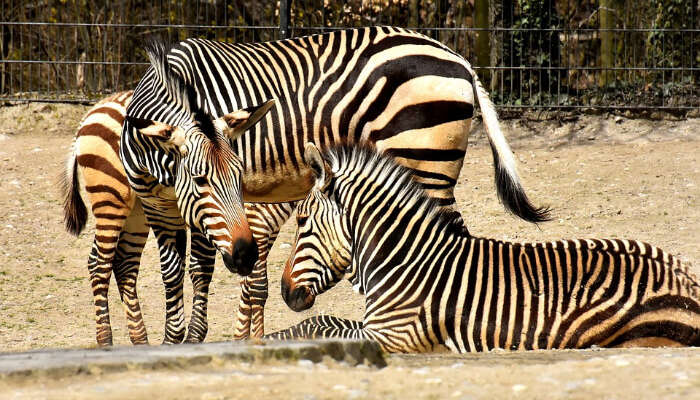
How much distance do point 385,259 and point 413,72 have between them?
69.6 inches

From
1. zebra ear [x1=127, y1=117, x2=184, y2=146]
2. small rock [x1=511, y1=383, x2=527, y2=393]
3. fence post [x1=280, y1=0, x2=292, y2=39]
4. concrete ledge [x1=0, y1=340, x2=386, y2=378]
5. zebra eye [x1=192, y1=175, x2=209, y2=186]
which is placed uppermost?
fence post [x1=280, y1=0, x2=292, y2=39]

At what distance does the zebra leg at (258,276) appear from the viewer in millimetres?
7078

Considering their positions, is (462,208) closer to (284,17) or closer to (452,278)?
(284,17)

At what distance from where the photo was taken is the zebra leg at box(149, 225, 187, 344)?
22.7 ft

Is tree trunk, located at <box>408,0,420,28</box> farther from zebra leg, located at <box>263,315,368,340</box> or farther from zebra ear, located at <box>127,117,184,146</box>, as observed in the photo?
zebra leg, located at <box>263,315,368,340</box>

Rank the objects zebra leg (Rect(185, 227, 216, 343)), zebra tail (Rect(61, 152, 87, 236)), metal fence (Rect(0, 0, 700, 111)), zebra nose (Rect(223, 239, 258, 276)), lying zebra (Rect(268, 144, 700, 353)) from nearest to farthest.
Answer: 1. lying zebra (Rect(268, 144, 700, 353))
2. zebra nose (Rect(223, 239, 258, 276))
3. zebra leg (Rect(185, 227, 216, 343))
4. zebra tail (Rect(61, 152, 87, 236))
5. metal fence (Rect(0, 0, 700, 111))

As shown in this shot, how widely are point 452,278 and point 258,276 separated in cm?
237

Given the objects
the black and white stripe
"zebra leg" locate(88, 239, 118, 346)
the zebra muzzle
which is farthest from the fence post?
the zebra muzzle

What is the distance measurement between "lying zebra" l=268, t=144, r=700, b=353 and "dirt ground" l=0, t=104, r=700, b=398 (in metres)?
2.33

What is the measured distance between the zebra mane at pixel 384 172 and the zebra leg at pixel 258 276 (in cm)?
184

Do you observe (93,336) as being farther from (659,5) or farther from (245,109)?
(659,5)

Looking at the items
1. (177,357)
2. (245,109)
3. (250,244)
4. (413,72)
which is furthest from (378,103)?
(177,357)

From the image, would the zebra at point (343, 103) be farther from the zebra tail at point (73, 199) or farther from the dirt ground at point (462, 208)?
the dirt ground at point (462, 208)

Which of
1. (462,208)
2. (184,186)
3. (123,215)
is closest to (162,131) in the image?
(184,186)
